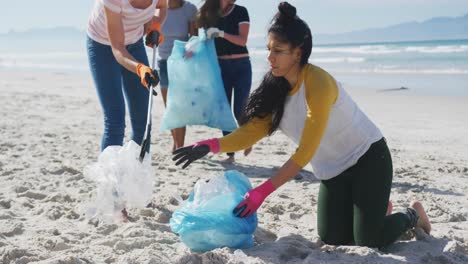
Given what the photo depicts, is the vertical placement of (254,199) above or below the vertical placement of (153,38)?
below

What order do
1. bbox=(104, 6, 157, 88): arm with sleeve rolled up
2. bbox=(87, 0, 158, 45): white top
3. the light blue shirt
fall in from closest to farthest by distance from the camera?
bbox=(104, 6, 157, 88): arm with sleeve rolled up, bbox=(87, 0, 158, 45): white top, the light blue shirt

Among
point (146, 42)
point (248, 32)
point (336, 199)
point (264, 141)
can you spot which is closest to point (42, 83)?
point (264, 141)

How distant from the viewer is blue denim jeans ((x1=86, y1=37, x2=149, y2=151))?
12.4 feet

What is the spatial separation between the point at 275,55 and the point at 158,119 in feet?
17.8

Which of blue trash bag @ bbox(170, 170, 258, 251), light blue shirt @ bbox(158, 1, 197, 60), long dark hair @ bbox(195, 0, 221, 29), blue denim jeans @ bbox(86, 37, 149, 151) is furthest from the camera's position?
light blue shirt @ bbox(158, 1, 197, 60)

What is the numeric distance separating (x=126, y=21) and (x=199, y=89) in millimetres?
1383

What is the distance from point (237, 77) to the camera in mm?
5379

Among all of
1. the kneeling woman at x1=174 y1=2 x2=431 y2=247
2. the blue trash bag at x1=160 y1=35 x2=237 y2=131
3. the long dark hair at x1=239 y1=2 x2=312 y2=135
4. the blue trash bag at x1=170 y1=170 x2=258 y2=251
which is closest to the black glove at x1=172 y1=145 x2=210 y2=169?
the kneeling woman at x1=174 y1=2 x2=431 y2=247

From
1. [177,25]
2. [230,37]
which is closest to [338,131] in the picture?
[230,37]

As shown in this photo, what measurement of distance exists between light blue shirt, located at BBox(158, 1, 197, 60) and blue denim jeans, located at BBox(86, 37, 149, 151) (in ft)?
5.71

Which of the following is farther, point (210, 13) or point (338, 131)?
point (210, 13)

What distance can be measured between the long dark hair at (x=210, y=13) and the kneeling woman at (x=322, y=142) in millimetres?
2201

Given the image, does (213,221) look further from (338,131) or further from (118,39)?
(118,39)

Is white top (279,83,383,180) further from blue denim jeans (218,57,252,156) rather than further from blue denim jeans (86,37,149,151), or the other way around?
blue denim jeans (218,57,252,156)
